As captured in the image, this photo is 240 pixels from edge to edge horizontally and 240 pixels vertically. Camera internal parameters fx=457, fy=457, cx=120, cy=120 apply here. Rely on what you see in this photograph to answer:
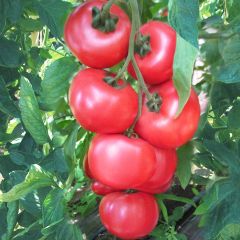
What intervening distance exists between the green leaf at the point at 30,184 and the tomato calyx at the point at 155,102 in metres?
0.17

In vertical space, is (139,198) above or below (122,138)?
below

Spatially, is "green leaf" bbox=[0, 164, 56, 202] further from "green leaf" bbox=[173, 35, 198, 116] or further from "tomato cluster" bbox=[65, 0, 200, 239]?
"green leaf" bbox=[173, 35, 198, 116]

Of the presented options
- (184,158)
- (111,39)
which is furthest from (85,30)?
(184,158)

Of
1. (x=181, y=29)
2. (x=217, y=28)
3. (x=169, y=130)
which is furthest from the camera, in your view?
(x=217, y=28)

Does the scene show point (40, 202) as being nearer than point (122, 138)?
No

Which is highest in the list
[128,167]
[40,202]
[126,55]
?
[126,55]

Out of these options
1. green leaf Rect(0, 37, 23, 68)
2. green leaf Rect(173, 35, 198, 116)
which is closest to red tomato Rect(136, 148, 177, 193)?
green leaf Rect(173, 35, 198, 116)

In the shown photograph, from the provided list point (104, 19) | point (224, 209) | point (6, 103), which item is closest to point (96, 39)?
point (104, 19)

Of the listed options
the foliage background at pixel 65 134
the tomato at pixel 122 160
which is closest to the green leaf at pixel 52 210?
the foliage background at pixel 65 134

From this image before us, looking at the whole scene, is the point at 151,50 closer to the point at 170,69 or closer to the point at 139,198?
the point at 170,69

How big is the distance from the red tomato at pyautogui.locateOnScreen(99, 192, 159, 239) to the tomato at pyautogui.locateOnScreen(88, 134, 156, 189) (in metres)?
0.15

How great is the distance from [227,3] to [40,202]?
403 millimetres

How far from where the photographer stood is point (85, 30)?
1.42ft

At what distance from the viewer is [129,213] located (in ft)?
2.01
